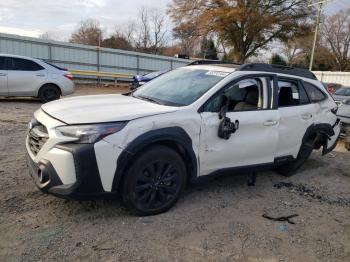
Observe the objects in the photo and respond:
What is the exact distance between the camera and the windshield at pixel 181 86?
419cm

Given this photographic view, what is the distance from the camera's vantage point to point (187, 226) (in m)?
3.70

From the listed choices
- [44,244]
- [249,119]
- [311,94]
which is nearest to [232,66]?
[249,119]

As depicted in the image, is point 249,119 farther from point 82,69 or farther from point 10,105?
point 82,69

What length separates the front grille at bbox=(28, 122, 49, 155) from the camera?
3477 mm

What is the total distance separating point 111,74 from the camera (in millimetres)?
22281

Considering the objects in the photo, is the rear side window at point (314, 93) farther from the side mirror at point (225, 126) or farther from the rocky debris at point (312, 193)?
the side mirror at point (225, 126)

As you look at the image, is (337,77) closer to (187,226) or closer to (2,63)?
(2,63)

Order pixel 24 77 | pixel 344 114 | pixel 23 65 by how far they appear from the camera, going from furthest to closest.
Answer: pixel 23 65, pixel 24 77, pixel 344 114

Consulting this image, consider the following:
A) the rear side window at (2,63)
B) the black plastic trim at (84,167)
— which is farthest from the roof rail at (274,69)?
the rear side window at (2,63)

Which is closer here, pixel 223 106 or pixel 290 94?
pixel 223 106

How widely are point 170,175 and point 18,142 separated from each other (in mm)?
3675

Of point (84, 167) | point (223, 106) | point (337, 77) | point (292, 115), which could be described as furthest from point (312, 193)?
point (337, 77)

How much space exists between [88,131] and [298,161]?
11.6 feet

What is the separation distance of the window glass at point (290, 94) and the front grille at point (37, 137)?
3.16 metres
